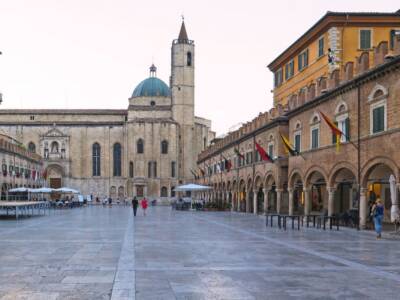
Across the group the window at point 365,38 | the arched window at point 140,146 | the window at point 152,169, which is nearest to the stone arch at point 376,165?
the window at point 365,38

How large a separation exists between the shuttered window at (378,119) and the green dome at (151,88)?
75.6 meters

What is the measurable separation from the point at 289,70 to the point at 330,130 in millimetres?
14073

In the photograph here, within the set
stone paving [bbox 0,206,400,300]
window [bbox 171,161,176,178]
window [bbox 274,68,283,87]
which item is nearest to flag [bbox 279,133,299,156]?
stone paving [bbox 0,206,400,300]

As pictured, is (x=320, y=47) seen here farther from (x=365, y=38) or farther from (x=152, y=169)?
(x=152, y=169)

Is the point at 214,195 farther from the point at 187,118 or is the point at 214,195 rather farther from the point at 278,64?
the point at 187,118

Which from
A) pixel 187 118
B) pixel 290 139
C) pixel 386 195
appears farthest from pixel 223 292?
pixel 187 118

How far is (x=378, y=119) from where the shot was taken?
939 inches

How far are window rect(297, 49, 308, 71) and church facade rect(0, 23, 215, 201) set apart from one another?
53.1 meters

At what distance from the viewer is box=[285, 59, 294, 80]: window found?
41062 millimetres

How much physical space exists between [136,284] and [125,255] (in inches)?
185

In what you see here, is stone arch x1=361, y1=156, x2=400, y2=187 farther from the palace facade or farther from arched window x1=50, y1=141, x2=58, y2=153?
arched window x1=50, y1=141, x2=58, y2=153

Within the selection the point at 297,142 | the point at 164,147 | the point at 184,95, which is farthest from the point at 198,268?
the point at 184,95

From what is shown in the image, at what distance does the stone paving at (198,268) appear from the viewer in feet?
32.3

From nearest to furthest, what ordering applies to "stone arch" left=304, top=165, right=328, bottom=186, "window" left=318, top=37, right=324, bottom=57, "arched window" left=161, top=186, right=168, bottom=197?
1. "stone arch" left=304, top=165, right=328, bottom=186
2. "window" left=318, top=37, right=324, bottom=57
3. "arched window" left=161, top=186, right=168, bottom=197
